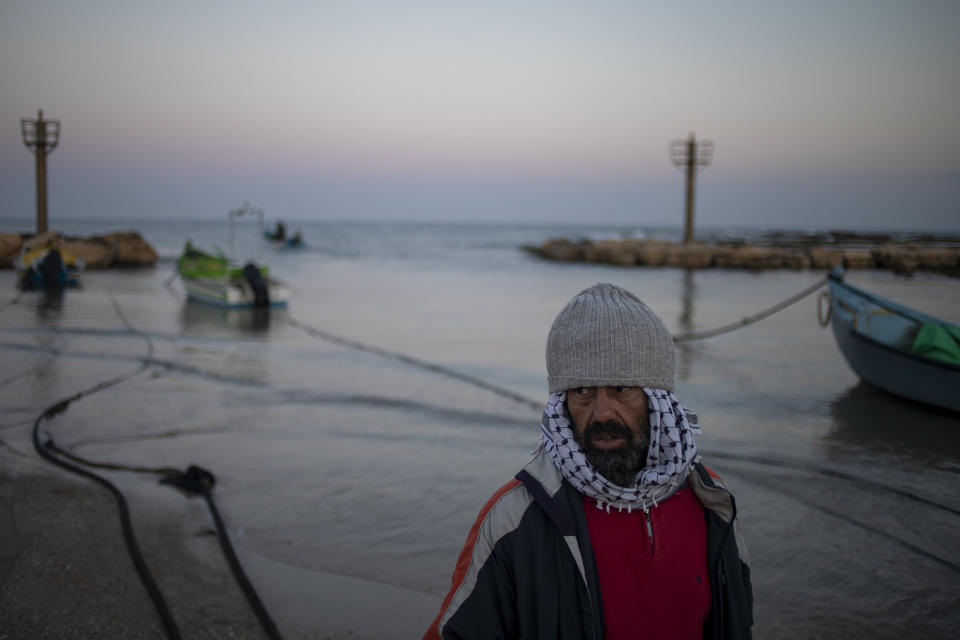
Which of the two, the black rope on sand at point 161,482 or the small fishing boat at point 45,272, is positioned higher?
the small fishing boat at point 45,272

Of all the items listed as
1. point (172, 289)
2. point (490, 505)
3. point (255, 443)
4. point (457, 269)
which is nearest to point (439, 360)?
point (255, 443)

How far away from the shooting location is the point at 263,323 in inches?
589

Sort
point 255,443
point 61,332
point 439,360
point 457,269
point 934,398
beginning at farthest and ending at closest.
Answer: point 457,269 < point 61,332 < point 439,360 < point 934,398 < point 255,443

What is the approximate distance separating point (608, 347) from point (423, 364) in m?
8.78

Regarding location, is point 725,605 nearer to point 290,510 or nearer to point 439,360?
point 290,510

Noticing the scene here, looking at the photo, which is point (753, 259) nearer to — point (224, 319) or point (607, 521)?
point (224, 319)

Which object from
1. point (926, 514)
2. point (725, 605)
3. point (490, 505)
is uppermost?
point (490, 505)

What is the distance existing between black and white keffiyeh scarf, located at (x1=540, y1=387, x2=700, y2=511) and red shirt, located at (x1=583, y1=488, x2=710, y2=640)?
0.05 m

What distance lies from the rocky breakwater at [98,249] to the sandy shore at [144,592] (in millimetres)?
26155

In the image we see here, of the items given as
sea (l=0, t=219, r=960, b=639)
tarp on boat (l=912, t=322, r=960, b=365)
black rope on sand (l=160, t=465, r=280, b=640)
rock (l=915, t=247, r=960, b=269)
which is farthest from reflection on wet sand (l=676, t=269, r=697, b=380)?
rock (l=915, t=247, r=960, b=269)

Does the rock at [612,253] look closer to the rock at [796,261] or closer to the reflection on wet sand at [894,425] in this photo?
the rock at [796,261]

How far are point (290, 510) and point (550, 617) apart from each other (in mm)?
3503

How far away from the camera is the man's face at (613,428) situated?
177 centimetres

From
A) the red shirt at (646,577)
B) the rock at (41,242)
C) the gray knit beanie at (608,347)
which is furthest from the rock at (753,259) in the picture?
the red shirt at (646,577)
